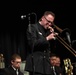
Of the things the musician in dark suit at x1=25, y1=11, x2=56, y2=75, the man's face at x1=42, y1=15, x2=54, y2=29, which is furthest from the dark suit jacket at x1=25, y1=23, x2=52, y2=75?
the man's face at x1=42, y1=15, x2=54, y2=29

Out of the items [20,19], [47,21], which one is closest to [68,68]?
[20,19]

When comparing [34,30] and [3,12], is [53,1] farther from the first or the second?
[34,30]

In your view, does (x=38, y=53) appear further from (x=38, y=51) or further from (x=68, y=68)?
(x=68, y=68)

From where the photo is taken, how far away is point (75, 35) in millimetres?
7918

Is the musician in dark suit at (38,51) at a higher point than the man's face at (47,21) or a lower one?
lower

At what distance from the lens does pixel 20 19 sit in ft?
24.7

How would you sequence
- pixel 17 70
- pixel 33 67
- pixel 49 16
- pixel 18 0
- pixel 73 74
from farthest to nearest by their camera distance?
pixel 18 0 < pixel 73 74 < pixel 17 70 < pixel 49 16 < pixel 33 67

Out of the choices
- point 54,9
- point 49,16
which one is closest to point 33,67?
point 49,16

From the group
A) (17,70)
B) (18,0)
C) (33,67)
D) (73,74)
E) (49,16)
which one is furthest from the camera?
(18,0)

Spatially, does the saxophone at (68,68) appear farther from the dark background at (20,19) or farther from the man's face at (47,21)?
the man's face at (47,21)

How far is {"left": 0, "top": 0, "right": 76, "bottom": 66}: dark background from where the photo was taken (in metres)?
7.44

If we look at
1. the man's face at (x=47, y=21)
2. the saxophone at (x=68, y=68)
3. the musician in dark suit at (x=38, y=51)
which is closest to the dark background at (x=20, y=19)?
the saxophone at (x=68, y=68)

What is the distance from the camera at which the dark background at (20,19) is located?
7441 mm

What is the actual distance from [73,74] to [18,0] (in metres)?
2.41
